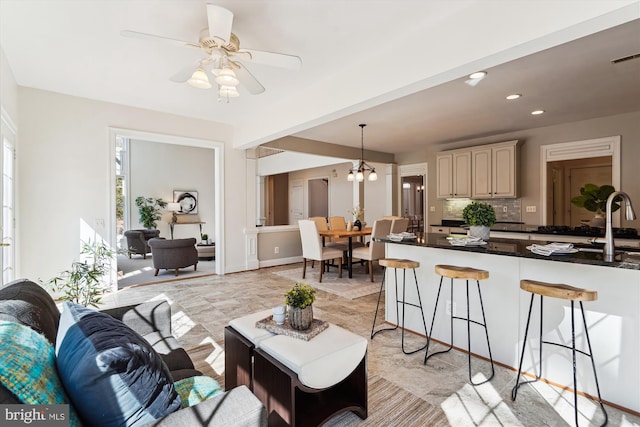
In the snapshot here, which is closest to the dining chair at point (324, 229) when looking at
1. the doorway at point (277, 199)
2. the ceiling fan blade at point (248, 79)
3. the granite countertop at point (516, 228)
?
the granite countertop at point (516, 228)

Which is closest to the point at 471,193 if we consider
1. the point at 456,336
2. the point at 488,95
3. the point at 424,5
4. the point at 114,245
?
the point at 488,95

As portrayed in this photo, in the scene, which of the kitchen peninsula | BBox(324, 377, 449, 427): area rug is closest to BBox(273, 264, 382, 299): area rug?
the kitchen peninsula

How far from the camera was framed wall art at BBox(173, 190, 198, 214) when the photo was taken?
30.5ft

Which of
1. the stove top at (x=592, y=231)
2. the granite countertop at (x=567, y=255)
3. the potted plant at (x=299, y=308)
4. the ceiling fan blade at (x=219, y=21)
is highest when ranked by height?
the ceiling fan blade at (x=219, y=21)

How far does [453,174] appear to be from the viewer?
6.28 metres

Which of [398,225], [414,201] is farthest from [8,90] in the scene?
[414,201]

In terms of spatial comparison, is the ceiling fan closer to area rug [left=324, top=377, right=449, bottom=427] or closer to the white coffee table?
the white coffee table

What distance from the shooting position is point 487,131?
221 inches

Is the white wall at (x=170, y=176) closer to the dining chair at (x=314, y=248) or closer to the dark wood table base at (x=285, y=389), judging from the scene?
the dining chair at (x=314, y=248)

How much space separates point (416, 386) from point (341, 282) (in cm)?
293

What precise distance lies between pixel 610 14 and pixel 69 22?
3.65m

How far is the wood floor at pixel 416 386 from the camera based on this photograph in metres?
1.79

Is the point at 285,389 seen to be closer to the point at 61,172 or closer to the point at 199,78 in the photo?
the point at 199,78

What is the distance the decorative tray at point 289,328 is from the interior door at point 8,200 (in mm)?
3065
